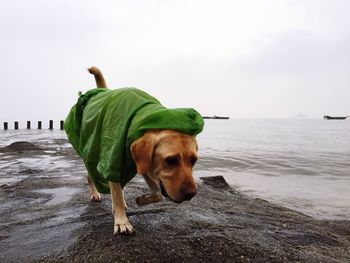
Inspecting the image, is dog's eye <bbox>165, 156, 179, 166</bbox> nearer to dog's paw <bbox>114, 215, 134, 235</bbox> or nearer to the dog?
the dog

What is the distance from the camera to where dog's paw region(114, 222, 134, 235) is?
3484 mm

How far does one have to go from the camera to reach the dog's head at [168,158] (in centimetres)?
301

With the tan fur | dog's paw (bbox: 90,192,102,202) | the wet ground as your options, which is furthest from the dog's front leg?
dog's paw (bbox: 90,192,102,202)

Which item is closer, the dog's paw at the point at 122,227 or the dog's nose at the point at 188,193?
the dog's nose at the point at 188,193

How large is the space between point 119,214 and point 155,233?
1.46 feet

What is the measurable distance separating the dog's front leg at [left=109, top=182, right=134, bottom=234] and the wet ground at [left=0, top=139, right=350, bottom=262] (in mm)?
104

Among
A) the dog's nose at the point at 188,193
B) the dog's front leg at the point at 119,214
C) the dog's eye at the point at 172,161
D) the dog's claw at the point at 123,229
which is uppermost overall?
the dog's eye at the point at 172,161

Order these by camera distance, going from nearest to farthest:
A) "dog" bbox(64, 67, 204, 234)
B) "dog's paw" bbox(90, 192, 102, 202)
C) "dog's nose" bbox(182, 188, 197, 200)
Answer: "dog's nose" bbox(182, 188, 197, 200), "dog" bbox(64, 67, 204, 234), "dog's paw" bbox(90, 192, 102, 202)

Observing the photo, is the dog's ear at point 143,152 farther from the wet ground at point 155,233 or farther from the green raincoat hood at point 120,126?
the wet ground at point 155,233

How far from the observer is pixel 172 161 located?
9.97 ft

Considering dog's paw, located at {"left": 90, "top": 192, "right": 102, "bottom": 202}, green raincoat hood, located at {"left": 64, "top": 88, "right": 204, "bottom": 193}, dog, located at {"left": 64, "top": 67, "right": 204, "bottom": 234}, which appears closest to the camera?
dog, located at {"left": 64, "top": 67, "right": 204, "bottom": 234}

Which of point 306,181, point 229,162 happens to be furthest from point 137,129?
point 229,162

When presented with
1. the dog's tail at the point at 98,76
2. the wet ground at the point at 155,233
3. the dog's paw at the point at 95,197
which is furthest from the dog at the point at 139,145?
the dog's tail at the point at 98,76

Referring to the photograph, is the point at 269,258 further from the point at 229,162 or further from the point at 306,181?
the point at 229,162
